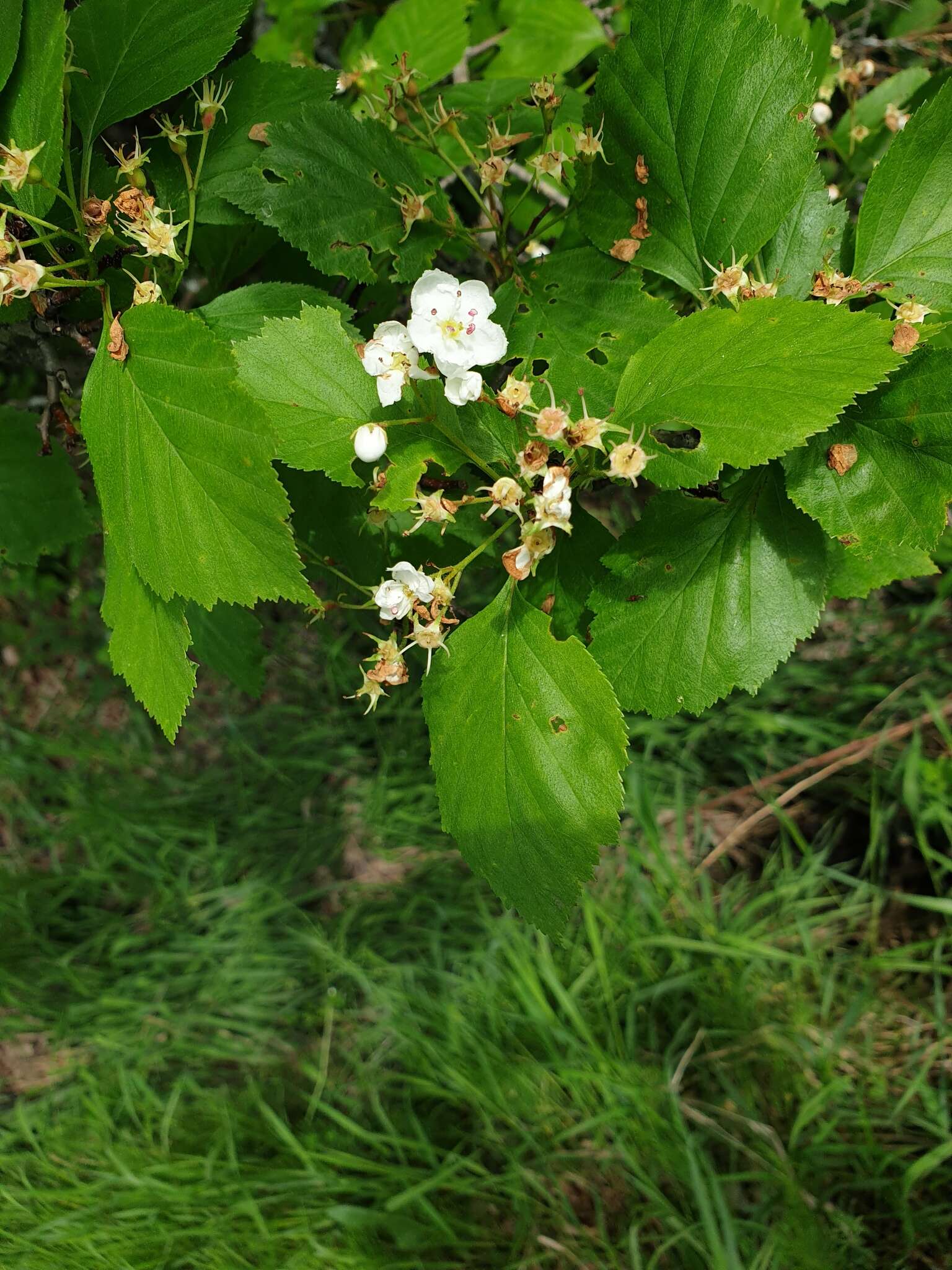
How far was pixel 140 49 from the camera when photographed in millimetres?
902

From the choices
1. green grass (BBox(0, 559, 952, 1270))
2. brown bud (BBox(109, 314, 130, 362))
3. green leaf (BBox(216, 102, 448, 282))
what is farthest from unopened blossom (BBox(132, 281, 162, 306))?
green grass (BBox(0, 559, 952, 1270))

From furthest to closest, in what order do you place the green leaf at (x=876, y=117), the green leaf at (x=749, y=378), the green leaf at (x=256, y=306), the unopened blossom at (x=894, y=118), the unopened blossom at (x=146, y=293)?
1. the green leaf at (x=876, y=117)
2. the unopened blossom at (x=894, y=118)
3. the green leaf at (x=256, y=306)
4. the unopened blossom at (x=146, y=293)
5. the green leaf at (x=749, y=378)

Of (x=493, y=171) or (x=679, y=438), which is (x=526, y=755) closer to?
(x=679, y=438)

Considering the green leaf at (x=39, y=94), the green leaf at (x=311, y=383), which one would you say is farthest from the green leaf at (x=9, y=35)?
the green leaf at (x=311, y=383)

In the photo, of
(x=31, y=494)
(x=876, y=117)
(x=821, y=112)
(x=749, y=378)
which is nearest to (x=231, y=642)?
(x=31, y=494)

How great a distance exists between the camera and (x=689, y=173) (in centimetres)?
87

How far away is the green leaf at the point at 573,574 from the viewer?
96 centimetres

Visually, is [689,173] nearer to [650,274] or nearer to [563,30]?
[650,274]

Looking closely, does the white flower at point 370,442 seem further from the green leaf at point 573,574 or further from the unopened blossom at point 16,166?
the unopened blossom at point 16,166

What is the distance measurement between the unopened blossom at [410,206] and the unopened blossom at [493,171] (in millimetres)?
54

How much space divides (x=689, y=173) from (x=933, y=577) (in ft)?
6.17

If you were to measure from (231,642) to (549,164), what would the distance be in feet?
2.45

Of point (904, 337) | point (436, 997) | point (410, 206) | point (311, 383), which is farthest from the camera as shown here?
point (436, 997)

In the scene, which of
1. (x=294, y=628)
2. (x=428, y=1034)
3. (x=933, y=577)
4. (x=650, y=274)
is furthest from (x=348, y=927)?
(x=650, y=274)
